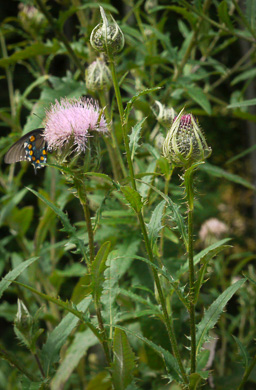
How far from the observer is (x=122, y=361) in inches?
30.9

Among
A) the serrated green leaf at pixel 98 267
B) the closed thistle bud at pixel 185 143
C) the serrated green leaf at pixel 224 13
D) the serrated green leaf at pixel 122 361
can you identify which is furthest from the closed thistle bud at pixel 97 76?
the serrated green leaf at pixel 122 361

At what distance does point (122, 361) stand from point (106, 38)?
0.58 metres

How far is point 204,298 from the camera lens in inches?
49.3

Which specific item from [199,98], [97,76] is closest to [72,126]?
[97,76]

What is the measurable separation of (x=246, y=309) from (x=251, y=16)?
3.39ft

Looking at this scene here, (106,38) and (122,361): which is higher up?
(106,38)

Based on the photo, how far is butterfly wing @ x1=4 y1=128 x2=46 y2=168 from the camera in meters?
1.06

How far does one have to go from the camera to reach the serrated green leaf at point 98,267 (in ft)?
2.42

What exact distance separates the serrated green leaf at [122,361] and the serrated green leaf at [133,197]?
212 mm

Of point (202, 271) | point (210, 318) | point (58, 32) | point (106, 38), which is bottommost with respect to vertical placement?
point (210, 318)

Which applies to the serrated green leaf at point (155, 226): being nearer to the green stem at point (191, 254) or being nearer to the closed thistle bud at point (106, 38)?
the green stem at point (191, 254)

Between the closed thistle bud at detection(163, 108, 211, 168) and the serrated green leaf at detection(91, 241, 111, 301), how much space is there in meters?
0.18

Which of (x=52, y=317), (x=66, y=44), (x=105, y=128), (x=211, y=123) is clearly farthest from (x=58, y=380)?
(x=211, y=123)

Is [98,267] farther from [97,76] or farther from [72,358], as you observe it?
[97,76]
